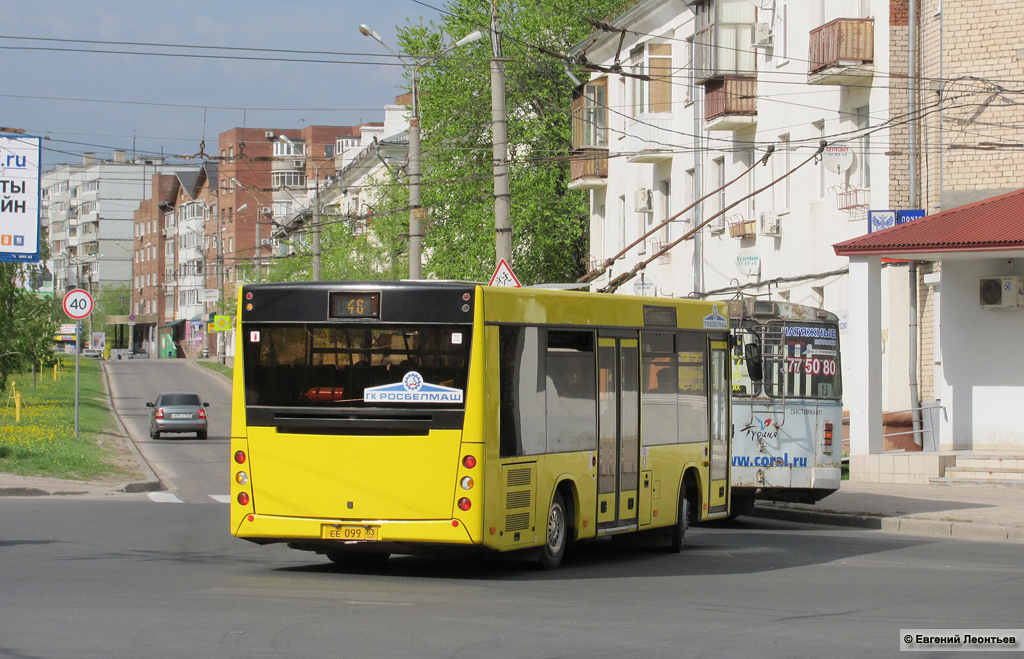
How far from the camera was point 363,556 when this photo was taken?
45.2ft

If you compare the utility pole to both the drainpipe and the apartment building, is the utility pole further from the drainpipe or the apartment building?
the drainpipe

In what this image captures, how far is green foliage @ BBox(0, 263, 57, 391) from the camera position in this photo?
41.6 metres

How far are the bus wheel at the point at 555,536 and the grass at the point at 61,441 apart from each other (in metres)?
13.1

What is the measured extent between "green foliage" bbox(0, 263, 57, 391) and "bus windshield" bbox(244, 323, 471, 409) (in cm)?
3138

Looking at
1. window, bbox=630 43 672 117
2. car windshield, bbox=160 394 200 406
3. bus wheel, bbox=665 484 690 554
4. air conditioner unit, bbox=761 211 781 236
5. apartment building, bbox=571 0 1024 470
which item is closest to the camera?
bus wheel, bbox=665 484 690 554

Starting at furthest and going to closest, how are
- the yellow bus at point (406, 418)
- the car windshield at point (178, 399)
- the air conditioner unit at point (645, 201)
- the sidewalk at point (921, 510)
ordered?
1. the air conditioner unit at point (645, 201)
2. the car windshield at point (178, 399)
3. the sidewalk at point (921, 510)
4. the yellow bus at point (406, 418)

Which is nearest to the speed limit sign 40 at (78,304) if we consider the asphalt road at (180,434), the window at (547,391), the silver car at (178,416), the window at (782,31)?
the asphalt road at (180,434)

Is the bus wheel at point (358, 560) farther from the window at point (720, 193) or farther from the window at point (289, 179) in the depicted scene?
the window at point (289, 179)

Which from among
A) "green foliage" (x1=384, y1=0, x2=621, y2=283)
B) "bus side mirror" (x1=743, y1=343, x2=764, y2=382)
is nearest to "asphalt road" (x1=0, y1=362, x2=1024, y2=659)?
"bus side mirror" (x1=743, y1=343, x2=764, y2=382)

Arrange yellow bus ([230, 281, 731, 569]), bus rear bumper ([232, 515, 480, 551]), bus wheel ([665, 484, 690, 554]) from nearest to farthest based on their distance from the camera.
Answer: bus rear bumper ([232, 515, 480, 551]) → yellow bus ([230, 281, 731, 569]) → bus wheel ([665, 484, 690, 554])

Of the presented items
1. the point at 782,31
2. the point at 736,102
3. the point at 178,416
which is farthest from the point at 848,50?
the point at 178,416

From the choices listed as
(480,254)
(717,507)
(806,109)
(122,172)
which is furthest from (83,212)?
(717,507)

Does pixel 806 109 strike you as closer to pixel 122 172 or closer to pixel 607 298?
pixel 607 298

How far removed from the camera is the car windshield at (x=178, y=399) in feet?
132
